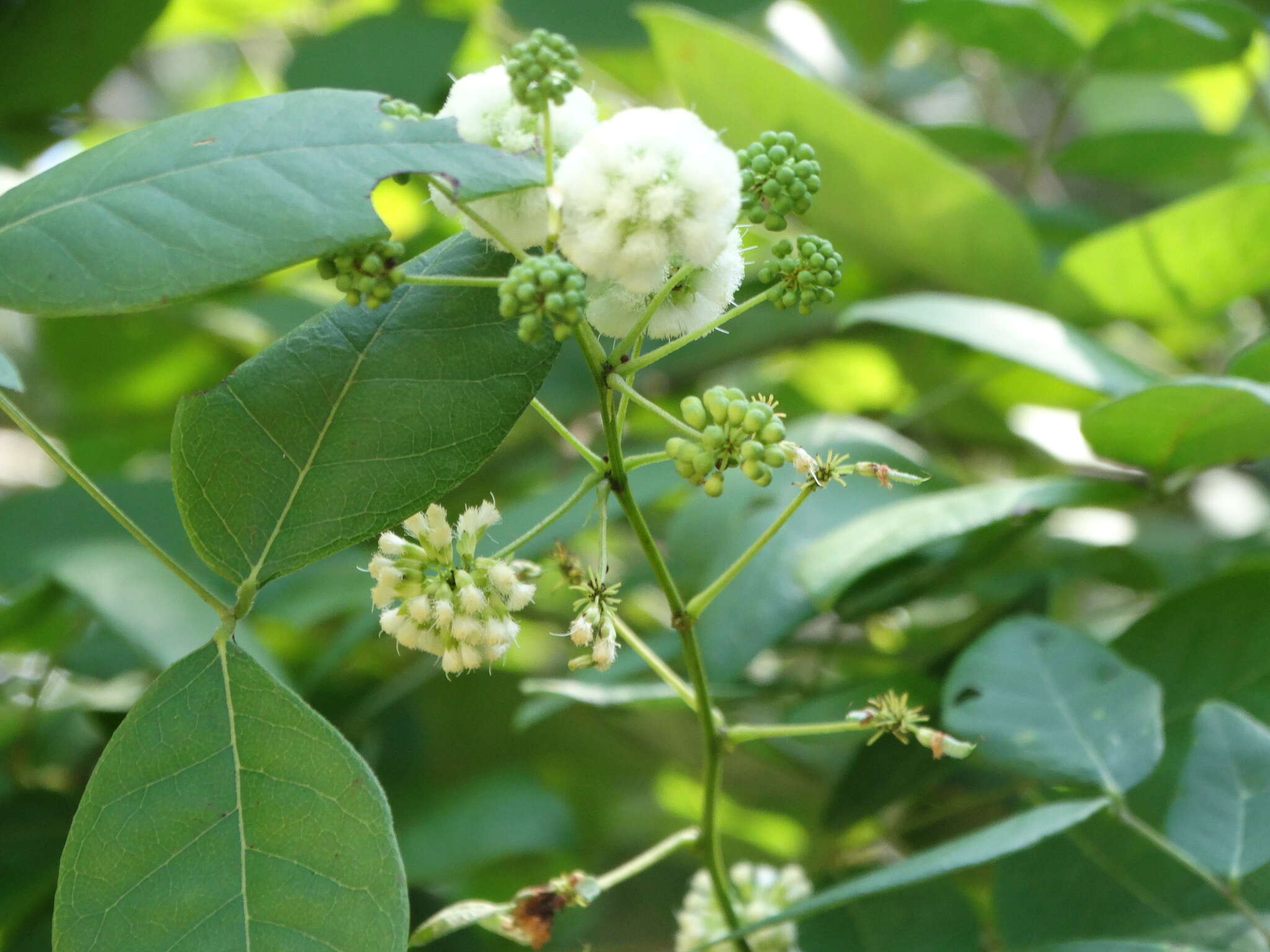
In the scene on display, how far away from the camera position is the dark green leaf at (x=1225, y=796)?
2.76 ft

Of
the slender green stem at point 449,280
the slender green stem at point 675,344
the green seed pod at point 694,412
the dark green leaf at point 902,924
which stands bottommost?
the dark green leaf at point 902,924

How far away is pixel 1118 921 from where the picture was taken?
91 cm

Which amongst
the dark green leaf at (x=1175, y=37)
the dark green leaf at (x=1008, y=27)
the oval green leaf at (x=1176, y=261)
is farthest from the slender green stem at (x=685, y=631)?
the dark green leaf at (x=1175, y=37)

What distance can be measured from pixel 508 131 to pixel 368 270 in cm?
12

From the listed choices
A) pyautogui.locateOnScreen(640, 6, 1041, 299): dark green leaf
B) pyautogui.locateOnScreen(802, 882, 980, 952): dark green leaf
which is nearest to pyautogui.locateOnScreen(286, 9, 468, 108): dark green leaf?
pyautogui.locateOnScreen(640, 6, 1041, 299): dark green leaf

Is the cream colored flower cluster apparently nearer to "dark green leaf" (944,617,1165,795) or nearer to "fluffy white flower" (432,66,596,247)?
"fluffy white flower" (432,66,596,247)

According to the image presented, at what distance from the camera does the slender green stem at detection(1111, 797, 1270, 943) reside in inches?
32.9

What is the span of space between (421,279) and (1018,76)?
192cm

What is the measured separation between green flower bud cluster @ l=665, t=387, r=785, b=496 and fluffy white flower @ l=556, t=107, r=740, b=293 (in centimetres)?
8

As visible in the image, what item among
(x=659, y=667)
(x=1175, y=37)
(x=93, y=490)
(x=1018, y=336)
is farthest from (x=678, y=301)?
(x=1175, y=37)

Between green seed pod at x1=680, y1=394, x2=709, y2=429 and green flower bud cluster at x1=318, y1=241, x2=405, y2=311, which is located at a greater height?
green flower bud cluster at x1=318, y1=241, x2=405, y2=311

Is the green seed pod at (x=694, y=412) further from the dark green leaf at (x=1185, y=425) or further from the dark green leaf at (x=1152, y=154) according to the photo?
the dark green leaf at (x=1152, y=154)

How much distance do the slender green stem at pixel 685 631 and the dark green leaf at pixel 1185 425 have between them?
0.44 m

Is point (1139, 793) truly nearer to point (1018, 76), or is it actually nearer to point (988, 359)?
point (988, 359)
